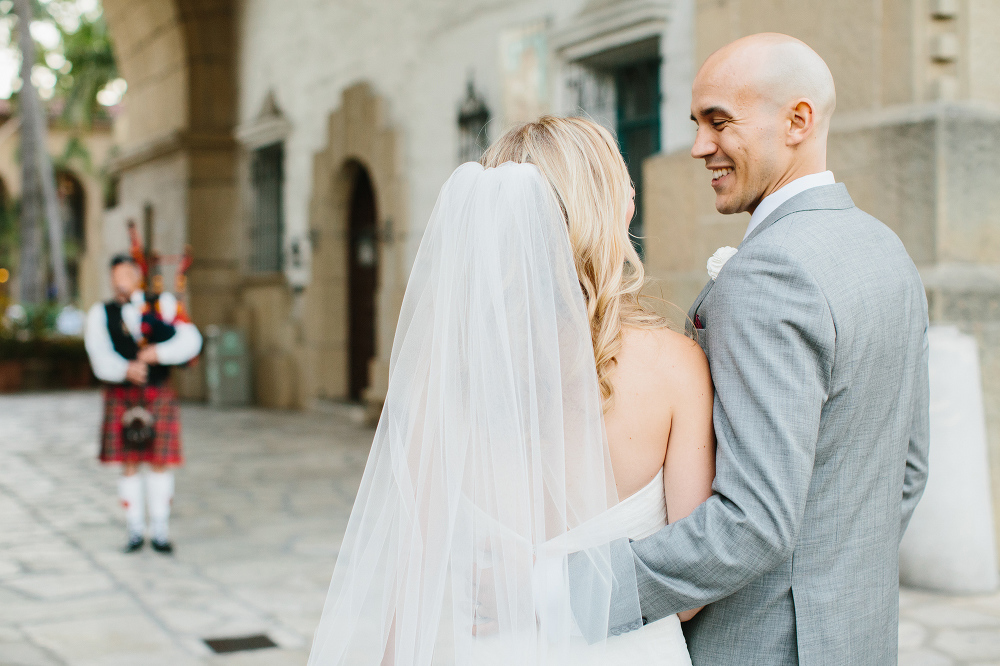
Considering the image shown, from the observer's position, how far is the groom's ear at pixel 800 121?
1553 mm

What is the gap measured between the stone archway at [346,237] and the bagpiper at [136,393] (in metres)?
4.36

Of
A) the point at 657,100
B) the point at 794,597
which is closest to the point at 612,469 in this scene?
the point at 794,597

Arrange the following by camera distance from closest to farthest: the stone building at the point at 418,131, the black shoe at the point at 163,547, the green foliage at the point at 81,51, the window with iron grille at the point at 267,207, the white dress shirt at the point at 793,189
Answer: the white dress shirt at the point at 793,189, the stone building at the point at 418,131, the black shoe at the point at 163,547, the window with iron grille at the point at 267,207, the green foliage at the point at 81,51

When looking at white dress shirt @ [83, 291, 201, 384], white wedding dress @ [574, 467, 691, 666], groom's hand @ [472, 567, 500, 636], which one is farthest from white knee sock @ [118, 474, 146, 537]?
white wedding dress @ [574, 467, 691, 666]

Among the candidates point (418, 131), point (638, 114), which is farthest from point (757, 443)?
point (418, 131)

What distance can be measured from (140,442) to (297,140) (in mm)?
7450

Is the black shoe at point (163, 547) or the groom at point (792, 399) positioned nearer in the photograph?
the groom at point (792, 399)

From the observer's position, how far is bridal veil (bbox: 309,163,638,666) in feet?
4.85

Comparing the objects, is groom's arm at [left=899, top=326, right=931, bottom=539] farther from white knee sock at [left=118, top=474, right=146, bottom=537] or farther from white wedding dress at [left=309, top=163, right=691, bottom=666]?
white knee sock at [left=118, top=474, right=146, bottom=537]

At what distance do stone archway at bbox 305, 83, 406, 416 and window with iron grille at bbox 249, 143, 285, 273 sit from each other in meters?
1.51

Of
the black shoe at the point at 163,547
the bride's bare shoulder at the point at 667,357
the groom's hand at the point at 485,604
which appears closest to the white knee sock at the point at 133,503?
the black shoe at the point at 163,547

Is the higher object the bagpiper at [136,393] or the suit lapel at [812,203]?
the suit lapel at [812,203]

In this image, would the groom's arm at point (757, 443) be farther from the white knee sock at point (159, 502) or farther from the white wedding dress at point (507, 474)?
the white knee sock at point (159, 502)

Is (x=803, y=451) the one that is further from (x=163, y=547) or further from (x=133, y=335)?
(x=133, y=335)
